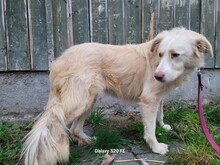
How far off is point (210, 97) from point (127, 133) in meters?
1.84

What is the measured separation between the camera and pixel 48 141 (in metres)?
3.37

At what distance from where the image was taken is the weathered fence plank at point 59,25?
4.88m

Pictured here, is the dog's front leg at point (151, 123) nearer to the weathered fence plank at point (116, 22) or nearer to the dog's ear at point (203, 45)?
the dog's ear at point (203, 45)

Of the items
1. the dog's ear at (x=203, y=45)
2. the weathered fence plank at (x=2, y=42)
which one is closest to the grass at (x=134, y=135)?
the weathered fence plank at (x=2, y=42)

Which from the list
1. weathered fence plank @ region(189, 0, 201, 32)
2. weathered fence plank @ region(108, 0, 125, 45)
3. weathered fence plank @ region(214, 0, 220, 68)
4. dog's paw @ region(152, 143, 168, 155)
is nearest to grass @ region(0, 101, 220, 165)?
dog's paw @ region(152, 143, 168, 155)

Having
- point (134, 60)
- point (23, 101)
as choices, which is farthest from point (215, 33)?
point (23, 101)

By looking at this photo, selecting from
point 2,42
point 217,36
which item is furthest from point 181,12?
point 2,42

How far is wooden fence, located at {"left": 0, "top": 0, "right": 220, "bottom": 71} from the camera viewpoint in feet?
15.8

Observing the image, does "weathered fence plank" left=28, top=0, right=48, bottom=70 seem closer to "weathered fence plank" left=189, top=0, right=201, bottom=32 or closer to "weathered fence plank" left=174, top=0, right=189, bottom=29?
"weathered fence plank" left=174, top=0, right=189, bottom=29

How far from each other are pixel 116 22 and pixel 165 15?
2.52 feet

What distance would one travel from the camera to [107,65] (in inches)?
154

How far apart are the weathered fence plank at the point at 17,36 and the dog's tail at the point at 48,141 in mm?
1551

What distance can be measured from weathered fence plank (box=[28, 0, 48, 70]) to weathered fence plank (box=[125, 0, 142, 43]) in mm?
1203

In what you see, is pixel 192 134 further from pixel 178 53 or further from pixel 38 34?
pixel 38 34
